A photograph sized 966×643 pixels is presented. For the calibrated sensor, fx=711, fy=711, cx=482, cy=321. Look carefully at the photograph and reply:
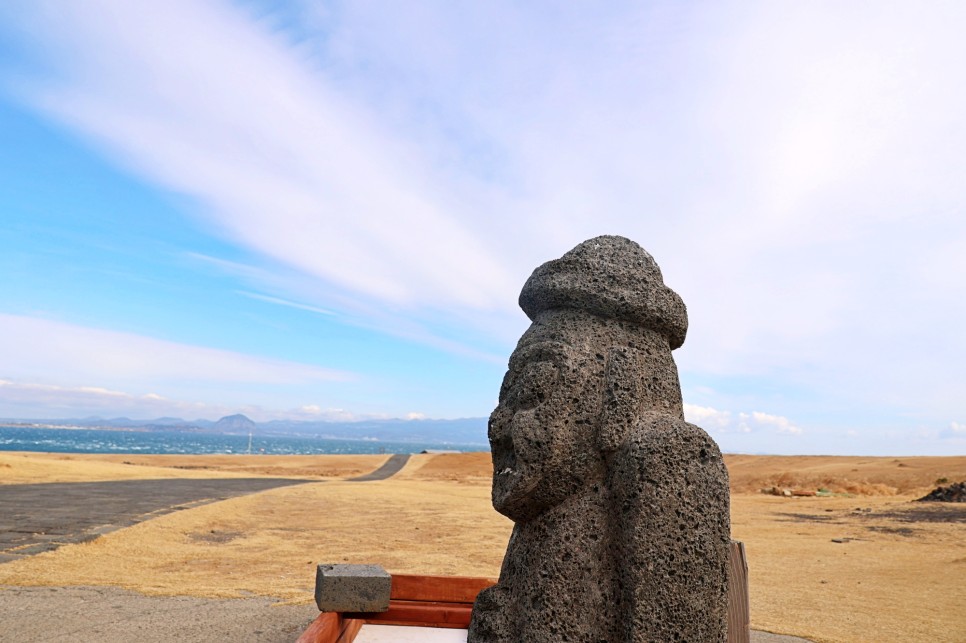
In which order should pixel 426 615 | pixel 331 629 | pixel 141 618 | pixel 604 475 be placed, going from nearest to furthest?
1. pixel 604 475
2. pixel 331 629
3. pixel 426 615
4. pixel 141 618

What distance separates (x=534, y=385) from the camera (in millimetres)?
3619

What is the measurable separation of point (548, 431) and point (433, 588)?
3754 millimetres

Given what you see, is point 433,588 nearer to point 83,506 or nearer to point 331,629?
point 331,629

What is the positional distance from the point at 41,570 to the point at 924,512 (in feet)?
65.0

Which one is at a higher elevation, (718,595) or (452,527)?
(718,595)

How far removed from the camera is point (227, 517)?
50.8 feet

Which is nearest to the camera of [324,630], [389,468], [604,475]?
[604,475]

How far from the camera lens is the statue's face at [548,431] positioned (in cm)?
351

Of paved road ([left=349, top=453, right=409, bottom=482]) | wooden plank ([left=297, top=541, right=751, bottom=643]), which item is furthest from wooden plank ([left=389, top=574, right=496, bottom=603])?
paved road ([left=349, top=453, right=409, bottom=482])

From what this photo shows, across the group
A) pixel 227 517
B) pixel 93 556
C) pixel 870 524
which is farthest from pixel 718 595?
pixel 870 524

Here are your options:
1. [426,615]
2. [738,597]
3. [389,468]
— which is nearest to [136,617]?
[426,615]

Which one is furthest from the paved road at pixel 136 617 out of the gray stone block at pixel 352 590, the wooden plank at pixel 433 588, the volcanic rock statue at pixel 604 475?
the volcanic rock statue at pixel 604 475

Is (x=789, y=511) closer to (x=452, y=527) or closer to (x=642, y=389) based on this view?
(x=452, y=527)

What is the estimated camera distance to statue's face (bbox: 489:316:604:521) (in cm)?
351
